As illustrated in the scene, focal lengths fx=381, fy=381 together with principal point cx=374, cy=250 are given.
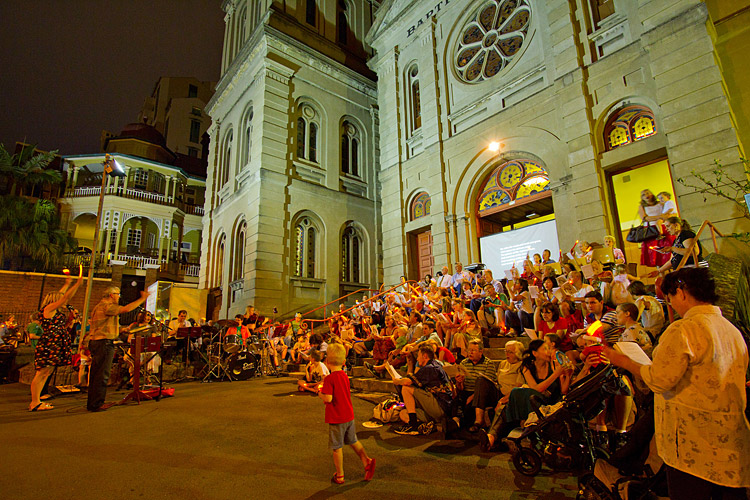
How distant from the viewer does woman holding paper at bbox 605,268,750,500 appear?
78.4 inches

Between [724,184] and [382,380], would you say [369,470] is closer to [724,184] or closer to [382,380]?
[382,380]

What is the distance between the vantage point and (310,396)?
8359 millimetres

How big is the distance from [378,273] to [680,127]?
14.6m

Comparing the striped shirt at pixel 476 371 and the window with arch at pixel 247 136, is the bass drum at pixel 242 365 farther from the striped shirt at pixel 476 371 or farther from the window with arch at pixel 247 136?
the window with arch at pixel 247 136

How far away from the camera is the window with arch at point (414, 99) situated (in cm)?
1748

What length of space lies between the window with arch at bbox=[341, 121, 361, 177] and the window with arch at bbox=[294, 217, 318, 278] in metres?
4.35

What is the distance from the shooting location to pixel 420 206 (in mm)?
16484

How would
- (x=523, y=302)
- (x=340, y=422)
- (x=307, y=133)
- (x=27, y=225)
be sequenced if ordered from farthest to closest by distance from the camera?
(x=27, y=225), (x=307, y=133), (x=523, y=302), (x=340, y=422)

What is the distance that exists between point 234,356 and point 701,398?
10.9 meters

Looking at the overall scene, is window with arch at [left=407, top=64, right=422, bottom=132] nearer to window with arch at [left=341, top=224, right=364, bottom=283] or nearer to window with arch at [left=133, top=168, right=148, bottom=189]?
window with arch at [left=341, top=224, right=364, bottom=283]

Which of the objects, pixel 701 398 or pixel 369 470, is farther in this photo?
pixel 369 470

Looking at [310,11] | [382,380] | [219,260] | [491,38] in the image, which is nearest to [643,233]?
[382,380]

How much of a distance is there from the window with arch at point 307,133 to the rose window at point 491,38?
322 inches

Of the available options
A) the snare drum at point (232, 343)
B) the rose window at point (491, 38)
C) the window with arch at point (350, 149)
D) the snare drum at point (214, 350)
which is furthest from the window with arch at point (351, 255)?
the rose window at point (491, 38)
